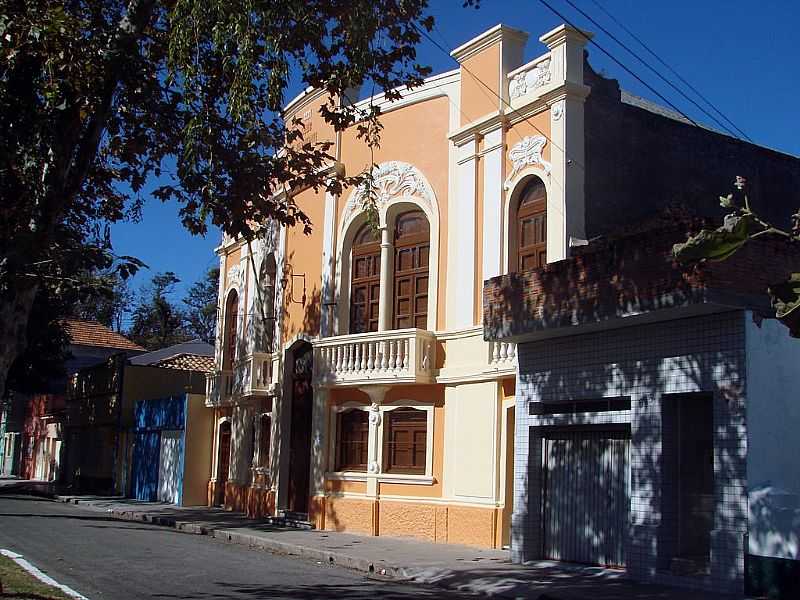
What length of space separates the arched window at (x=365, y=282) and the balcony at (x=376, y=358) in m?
0.92

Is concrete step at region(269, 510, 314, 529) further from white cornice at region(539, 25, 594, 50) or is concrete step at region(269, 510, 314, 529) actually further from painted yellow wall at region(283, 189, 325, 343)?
white cornice at region(539, 25, 594, 50)

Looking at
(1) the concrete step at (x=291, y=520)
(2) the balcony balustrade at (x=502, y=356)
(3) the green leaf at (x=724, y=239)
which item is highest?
(2) the balcony balustrade at (x=502, y=356)

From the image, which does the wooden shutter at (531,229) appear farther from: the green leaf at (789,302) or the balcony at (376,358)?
the green leaf at (789,302)

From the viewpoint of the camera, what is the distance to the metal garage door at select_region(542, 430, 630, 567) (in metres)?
13.6

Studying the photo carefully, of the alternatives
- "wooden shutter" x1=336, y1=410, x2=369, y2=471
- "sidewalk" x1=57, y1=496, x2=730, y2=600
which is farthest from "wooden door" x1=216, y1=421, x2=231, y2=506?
"wooden shutter" x1=336, y1=410, x2=369, y2=471

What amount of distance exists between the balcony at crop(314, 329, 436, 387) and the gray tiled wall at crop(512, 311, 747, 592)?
378 centimetres

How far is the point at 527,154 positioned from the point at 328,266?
265 inches

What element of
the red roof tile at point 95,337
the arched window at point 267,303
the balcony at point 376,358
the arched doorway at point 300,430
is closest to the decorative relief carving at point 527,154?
the balcony at point 376,358

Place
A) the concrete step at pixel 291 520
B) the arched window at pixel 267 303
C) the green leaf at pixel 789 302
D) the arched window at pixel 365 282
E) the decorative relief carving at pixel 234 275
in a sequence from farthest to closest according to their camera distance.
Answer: the decorative relief carving at pixel 234 275
the arched window at pixel 267 303
the concrete step at pixel 291 520
the arched window at pixel 365 282
the green leaf at pixel 789 302

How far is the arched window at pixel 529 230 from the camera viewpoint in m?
17.3

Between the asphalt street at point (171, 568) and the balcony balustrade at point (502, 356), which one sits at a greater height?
the balcony balustrade at point (502, 356)

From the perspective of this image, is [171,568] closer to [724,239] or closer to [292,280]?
[724,239]

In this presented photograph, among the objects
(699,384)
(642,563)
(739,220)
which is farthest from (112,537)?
(739,220)

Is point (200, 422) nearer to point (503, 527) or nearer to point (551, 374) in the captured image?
point (503, 527)
